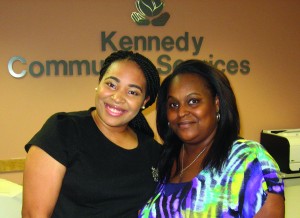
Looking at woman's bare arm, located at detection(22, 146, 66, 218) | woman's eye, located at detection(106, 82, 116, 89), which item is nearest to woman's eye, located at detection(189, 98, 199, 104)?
woman's eye, located at detection(106, 82, 116, 89)

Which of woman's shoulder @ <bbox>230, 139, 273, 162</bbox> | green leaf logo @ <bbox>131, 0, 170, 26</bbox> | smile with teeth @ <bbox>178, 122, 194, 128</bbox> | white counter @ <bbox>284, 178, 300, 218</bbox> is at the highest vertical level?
green leaf logo @ <bbox>131, 0, 170, 26</bbox>

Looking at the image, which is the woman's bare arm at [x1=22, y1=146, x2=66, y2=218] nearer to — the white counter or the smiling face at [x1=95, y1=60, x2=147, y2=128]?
the smiling face at [x1=95, y1=60, x2=147, y2=128]

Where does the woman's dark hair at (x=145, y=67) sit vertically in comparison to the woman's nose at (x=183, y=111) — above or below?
above

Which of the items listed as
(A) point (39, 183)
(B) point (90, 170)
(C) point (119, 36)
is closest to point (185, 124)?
(B) point (90, 170)

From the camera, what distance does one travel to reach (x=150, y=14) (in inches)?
128

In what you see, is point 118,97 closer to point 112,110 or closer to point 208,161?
point 112,110

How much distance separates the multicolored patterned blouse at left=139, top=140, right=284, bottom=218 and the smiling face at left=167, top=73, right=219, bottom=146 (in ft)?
0.51

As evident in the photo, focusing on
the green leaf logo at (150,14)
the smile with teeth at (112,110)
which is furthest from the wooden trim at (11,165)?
the smile with teeth at (112,110)

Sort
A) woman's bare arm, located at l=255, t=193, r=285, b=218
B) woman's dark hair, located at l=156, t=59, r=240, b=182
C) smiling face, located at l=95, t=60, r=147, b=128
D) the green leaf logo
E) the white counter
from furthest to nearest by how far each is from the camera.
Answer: the green leaf logo
the white counter
smiling face, located at l=95, t=60, r=147, b=128
woman's dark hair, located at l=156, t=59, r=240, b=182
woman's bare arm, located at l=255, t=193, r=285, b=218

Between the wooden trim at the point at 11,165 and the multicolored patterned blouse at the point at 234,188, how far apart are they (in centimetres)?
219

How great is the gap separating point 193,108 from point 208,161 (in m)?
0.23

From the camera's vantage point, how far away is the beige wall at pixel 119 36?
3047 millimetres

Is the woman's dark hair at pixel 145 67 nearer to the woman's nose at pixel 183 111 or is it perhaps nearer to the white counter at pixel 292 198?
the woman's nose at pixel 183 111

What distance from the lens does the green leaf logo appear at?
10.6ft
